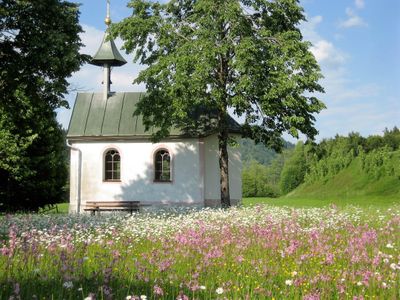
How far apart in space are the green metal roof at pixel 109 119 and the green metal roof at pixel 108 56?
83.8 inches

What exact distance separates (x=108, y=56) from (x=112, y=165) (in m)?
7.44

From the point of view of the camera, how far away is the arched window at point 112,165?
28.4m

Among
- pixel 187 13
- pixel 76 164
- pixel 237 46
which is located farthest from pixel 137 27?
pixel 76 164

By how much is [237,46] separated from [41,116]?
9687mm

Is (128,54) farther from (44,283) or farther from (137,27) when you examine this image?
(44,283)

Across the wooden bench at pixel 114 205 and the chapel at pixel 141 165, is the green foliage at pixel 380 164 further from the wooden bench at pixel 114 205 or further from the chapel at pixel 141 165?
the wooden bench at pixel 114 205

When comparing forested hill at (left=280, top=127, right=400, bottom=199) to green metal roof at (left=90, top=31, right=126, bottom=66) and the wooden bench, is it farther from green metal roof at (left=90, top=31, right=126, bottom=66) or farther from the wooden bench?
the wooden bench

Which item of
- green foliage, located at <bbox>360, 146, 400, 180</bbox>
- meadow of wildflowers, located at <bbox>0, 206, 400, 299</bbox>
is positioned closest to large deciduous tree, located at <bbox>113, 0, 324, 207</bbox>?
meadow of wildflowers, located at <bbox>0, 206, 400, 299</bbox>

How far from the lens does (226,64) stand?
81.7 ft

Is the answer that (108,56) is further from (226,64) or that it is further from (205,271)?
(205,271)

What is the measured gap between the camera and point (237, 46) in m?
22.0

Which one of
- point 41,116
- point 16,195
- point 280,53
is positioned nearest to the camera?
point 41,116

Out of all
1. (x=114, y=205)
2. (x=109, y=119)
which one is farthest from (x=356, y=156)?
(x=114, y=205)

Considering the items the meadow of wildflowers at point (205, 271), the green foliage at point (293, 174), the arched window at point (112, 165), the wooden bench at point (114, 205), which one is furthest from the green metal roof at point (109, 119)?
the green foliage at point (293, 174)
